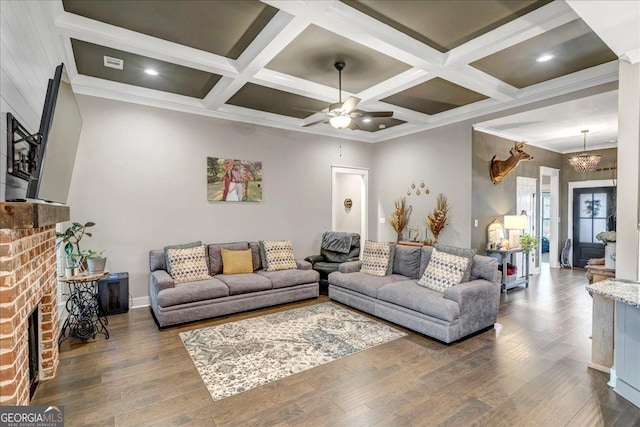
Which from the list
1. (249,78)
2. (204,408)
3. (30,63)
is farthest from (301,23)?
(204,408)

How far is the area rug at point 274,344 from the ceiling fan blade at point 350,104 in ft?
8.59

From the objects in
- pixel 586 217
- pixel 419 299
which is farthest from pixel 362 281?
pixel 586 217

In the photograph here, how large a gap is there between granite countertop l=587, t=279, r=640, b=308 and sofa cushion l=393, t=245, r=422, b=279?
7.01 ft

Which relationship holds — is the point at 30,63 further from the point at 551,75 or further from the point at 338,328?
the point at 551,75

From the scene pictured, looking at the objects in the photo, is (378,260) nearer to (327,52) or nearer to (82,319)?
(327,52)

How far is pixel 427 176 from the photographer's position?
19.8ft

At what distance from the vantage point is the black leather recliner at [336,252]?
18.8 ft

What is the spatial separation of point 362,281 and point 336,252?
1.68 m

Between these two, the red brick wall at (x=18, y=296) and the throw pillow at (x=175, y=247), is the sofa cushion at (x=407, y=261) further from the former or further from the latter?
the red brick wall at (x=18, y=296)

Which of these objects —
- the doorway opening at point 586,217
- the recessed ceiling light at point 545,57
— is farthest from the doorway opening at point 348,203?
the doorway opening at point 586,217

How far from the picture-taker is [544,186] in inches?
339

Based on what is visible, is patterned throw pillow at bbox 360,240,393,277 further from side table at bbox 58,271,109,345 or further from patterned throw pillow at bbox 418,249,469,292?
side table at bbox 58,271,109,345

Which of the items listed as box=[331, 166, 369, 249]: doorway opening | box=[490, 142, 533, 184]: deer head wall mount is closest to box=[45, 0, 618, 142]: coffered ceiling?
box=[490, 142, 533, 184]: deer head wall mount

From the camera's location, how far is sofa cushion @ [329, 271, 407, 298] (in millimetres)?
4203
